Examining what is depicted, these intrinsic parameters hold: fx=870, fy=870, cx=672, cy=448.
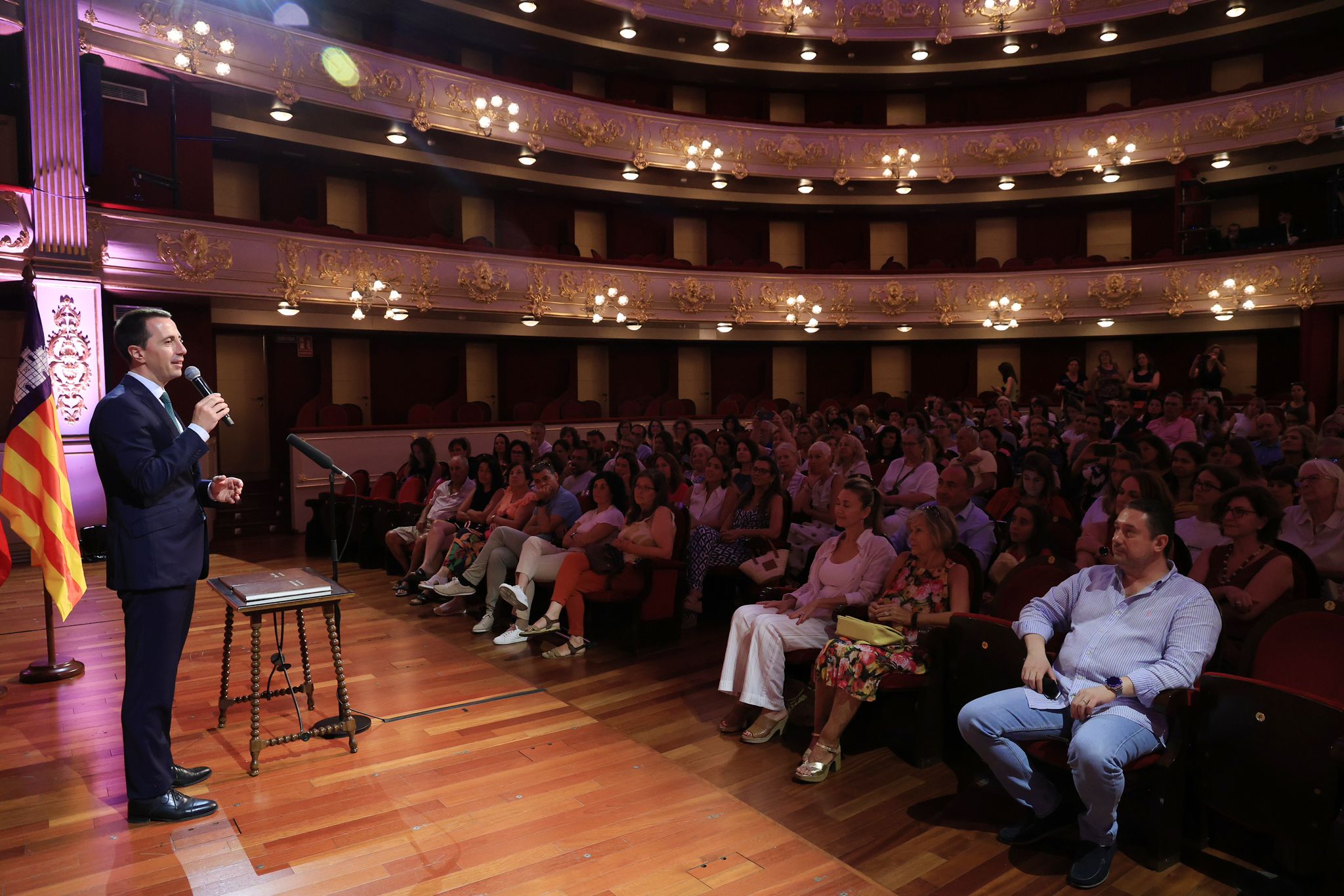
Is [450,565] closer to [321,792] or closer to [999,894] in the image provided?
[321,792]

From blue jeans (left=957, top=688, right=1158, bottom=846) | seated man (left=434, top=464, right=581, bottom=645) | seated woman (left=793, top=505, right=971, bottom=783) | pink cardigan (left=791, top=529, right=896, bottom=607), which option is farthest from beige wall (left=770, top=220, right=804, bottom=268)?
blue jeans (left=957, top=688, right=1158, bottom=846)

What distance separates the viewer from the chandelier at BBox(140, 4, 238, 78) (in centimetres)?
899

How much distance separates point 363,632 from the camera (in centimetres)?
528

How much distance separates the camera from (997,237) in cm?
1633

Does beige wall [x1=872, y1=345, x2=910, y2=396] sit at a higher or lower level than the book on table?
higher

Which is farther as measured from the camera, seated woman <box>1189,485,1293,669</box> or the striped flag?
the striped flag

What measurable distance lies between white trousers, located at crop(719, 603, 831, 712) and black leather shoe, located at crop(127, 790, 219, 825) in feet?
6.50

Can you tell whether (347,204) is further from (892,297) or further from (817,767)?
(817,767)

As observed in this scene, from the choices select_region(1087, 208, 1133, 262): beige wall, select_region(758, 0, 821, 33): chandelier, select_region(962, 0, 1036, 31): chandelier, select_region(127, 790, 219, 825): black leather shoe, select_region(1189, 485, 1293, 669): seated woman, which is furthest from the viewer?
select_region(1087, 208, 1133, 262): beige wall

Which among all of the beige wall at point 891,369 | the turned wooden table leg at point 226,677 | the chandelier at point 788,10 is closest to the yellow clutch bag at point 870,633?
the turned wooden table leg at point 226,677

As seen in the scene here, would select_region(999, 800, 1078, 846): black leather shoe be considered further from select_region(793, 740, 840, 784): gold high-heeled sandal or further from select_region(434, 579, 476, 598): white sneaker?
select_region(434, 579, 476, 598): white sneaker

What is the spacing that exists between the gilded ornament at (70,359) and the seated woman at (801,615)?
22.4 ft

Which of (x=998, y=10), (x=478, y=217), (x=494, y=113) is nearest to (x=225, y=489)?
(x=494, y=113)

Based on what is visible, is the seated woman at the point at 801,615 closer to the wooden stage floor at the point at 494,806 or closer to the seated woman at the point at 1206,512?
the wooden stage floor at the point at 494,806
